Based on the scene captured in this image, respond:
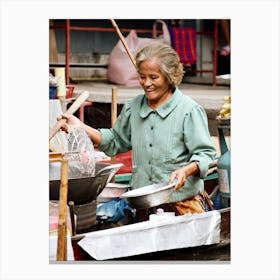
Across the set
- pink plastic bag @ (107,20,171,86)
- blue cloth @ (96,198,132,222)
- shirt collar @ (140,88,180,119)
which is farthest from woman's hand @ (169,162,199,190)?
Answer: pink plastic bag @ (107,20,171,86)

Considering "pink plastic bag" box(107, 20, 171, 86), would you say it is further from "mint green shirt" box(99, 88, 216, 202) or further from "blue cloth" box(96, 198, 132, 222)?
"mint green shirt" box(99, 88, 216, 202)

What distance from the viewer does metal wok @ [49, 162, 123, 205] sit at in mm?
2803

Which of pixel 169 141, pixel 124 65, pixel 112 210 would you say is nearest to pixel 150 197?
pixel 169 141

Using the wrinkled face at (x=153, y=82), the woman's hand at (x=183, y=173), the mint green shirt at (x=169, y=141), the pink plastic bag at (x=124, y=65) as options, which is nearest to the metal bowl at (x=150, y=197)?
the woman's hand at (x=183, y=173)

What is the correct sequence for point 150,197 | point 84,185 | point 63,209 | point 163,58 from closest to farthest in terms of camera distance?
point 63,209, point 150,197, point 163,58, point 84,185

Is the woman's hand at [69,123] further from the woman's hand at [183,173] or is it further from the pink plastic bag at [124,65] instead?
the pink plastic bag at [124,65]

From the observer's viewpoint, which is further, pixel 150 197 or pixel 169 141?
pixel 169 141

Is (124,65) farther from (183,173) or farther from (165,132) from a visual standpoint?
(183,173)

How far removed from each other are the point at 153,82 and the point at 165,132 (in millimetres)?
200

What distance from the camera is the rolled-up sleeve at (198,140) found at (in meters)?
2.76

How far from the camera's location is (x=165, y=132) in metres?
2.83

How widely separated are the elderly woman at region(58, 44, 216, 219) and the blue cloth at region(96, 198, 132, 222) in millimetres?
259

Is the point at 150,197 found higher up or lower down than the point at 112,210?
higher up
